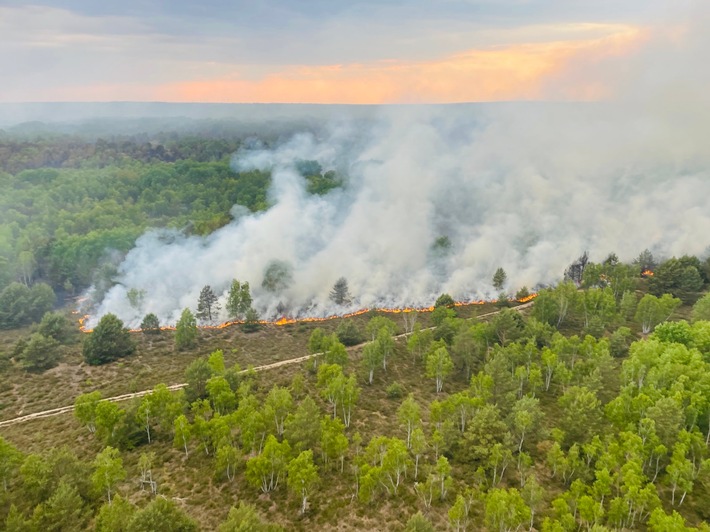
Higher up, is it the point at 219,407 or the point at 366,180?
the point at 366,180

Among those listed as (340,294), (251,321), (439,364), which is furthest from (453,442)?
(340,294)

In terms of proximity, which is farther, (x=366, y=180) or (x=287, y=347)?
(x=366, y=180)

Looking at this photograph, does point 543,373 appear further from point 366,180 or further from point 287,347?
point 366,180

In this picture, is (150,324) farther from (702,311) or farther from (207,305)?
(702,311)

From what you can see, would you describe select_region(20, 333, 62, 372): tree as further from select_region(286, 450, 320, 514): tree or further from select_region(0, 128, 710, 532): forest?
select_region(286, 450, 320, 514): tree

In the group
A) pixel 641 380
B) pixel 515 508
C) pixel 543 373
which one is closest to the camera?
pixel 515 508

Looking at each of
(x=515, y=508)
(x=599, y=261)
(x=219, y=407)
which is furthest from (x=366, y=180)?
(x=515, y=508)
